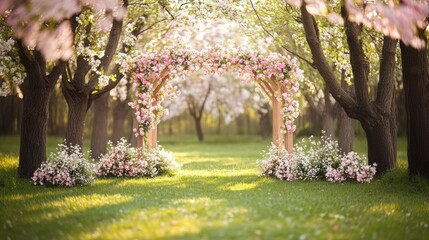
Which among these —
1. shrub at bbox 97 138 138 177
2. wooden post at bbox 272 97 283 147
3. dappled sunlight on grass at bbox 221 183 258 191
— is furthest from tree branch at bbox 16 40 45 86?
wooden post at bbox 272 97 283 147

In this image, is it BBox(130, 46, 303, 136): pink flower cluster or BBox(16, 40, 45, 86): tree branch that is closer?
BBox(16, 40, 45, 86): tree branch

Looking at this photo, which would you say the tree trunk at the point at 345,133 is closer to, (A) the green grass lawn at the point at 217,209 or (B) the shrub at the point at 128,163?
(A) the green grass lawn at the point at 217,209

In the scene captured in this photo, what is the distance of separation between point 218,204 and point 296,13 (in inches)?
321

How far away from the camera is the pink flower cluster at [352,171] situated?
13218mm

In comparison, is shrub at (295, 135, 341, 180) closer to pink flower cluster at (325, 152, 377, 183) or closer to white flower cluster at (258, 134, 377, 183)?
white flower cluster at (258, 134, 377, 183)

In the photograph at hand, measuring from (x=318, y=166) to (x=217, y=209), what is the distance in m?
6.75

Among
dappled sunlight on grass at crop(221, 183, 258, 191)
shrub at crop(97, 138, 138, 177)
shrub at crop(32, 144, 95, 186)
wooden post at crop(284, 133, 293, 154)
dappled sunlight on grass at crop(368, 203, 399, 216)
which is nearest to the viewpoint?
dappled sunlight on grass at crop(368, 203, 399, 216)

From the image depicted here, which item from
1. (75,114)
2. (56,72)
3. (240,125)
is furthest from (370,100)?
(240,125)

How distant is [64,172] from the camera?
1281 centimetres

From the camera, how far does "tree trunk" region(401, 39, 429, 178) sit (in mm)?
11469

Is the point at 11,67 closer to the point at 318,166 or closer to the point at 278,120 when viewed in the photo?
the point at 278,120

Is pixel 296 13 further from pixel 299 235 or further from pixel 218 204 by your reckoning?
pixel 299 235

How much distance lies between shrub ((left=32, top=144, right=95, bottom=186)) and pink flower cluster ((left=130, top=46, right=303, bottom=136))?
261 cm

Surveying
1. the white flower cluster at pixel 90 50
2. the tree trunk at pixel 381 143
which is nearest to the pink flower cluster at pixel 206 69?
the white flower cluster at pixel 90 50
